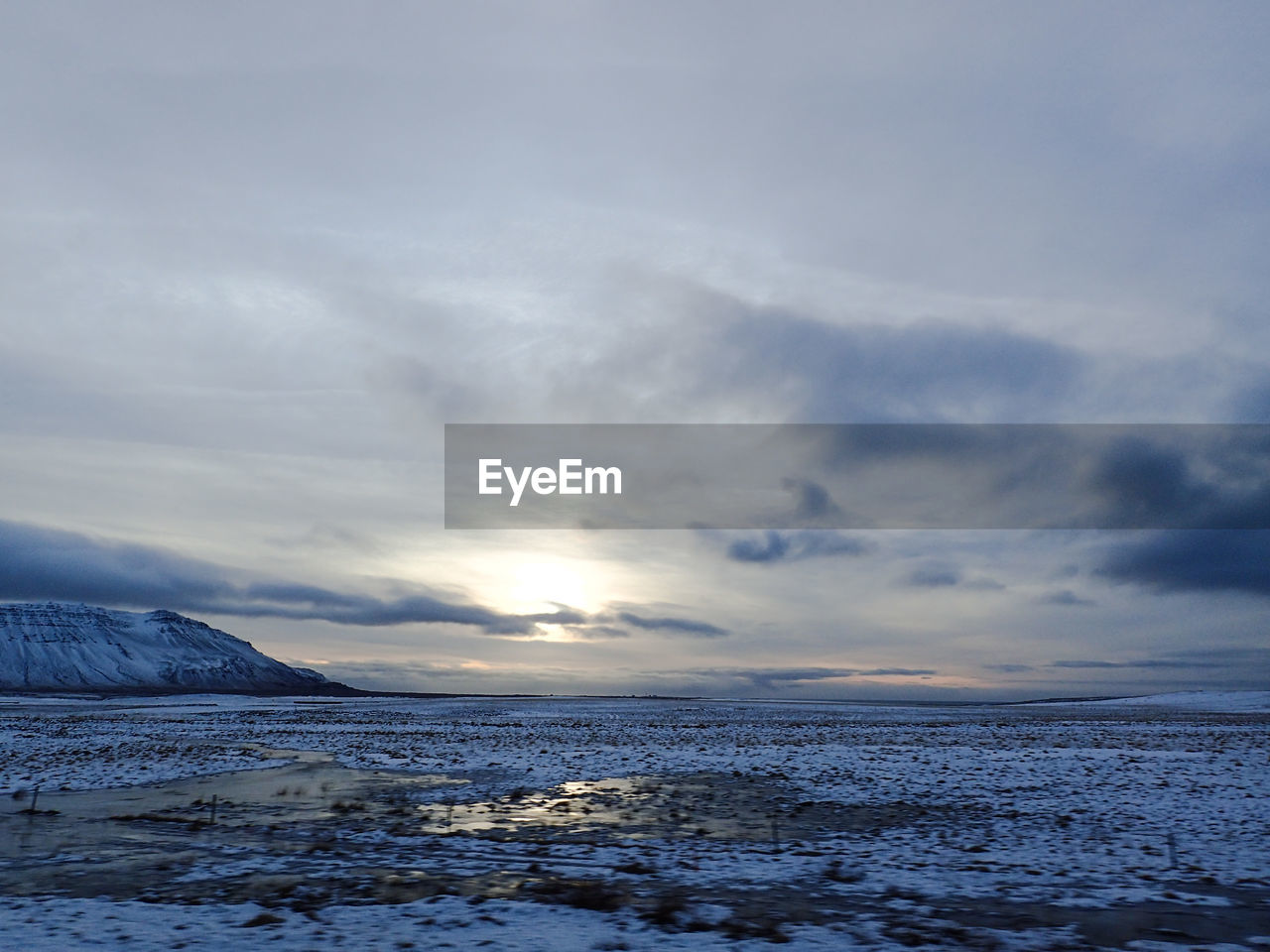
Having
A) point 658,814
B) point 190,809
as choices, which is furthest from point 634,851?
point 190,809

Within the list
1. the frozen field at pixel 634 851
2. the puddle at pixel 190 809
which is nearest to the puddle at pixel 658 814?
the frozen field at pixel 634 851

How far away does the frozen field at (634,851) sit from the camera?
11250 millimetres

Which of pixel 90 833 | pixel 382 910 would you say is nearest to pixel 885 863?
pixel 382 910

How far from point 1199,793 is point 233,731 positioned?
159 ft

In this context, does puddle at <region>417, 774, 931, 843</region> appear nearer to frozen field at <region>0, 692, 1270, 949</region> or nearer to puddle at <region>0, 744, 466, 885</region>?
frozen field at <region>0, 692, 1270, 949</region>

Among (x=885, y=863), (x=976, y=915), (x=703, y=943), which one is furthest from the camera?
(x=885, y=863)

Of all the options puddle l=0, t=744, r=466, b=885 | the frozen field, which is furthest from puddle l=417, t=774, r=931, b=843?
puddle l=0, t=744, r=466, b=885

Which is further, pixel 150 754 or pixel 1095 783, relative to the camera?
pixel 150 754

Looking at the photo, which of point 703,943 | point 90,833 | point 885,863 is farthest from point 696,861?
point 90,833

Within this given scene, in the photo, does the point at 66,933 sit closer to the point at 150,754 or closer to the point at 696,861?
the point at 696,861

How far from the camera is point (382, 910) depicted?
1208 cm

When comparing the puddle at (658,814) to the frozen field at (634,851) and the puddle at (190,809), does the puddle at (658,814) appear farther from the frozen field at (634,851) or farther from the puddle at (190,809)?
the puddle at (190,809)

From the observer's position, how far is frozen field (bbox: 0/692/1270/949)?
11250mm

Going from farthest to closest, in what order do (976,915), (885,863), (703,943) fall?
(885,863)
(976,915)
(703,943)
